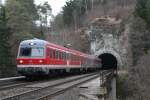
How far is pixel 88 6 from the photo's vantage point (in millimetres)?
109812

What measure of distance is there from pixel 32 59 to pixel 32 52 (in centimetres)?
74

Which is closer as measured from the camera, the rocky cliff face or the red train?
the red train

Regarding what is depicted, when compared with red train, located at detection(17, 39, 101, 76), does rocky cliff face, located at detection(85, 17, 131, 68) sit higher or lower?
higher

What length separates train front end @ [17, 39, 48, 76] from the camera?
3108cm

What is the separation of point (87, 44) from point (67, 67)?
37.5 meters

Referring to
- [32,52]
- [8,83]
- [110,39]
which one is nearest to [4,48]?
[32,52]

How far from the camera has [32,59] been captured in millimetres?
31641

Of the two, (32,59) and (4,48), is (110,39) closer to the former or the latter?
(4,48)

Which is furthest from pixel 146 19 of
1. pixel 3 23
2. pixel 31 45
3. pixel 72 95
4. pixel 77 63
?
pixel 72 95

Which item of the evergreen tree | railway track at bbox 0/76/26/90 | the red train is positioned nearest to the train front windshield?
the red train

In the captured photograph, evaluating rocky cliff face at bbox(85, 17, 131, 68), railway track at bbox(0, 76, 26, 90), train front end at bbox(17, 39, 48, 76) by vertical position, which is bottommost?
railway track at bbox(0, 76, 26, 90)

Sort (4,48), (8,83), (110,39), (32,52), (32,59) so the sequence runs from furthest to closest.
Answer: (110,39), (4,48), (32,52), (32,59), (8,83)

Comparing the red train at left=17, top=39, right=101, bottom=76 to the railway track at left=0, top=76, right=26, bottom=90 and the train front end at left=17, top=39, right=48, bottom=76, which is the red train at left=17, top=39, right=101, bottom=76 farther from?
the railway track at left=0, top=76, right=26, bottom=90

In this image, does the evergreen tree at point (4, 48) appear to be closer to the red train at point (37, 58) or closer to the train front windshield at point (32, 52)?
the red train at point (37, 58)
